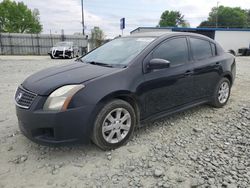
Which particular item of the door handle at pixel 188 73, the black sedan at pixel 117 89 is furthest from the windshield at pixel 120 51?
the door handle at pixel 188 73

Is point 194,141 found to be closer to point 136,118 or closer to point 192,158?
point 192,158

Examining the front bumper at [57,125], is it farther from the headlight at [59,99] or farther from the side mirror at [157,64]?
the side mirror at [157,64]

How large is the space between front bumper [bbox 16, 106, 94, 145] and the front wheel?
0.45 ft

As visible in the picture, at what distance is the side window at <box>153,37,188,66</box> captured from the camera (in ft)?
10.6

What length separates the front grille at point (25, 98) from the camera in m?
2.47

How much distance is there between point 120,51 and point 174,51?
0.86 meters

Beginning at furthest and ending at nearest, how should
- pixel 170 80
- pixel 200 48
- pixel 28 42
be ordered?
pixel 28 42 < pixel 200 48 < pixel 170 80

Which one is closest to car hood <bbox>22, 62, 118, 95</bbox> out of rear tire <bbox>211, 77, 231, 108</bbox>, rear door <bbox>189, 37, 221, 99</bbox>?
rear door <bbox>189, 37, 221, 99</bbox>

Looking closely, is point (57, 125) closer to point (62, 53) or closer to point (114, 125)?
point (114, 125)

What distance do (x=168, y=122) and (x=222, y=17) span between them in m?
83.0

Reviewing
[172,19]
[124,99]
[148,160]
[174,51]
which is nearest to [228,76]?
[174,51]

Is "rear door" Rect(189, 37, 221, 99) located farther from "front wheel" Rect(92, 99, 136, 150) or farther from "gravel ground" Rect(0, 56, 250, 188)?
"front wheel" Rect(92, 99, 136, 150)

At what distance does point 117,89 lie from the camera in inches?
105

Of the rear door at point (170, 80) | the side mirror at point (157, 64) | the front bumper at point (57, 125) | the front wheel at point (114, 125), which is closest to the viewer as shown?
Result: the front bumper at point (57, 125)
